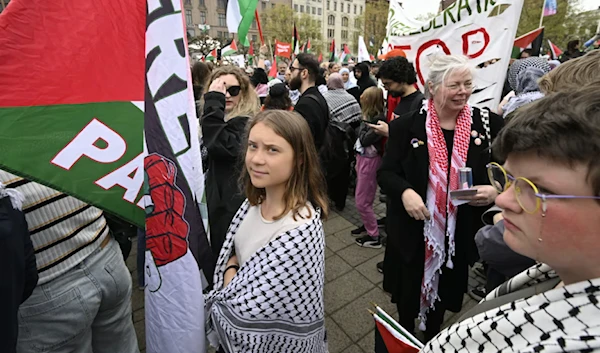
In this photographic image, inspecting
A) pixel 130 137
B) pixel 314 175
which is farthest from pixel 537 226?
pixel 130 137

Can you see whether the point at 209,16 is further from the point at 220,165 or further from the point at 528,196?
the point at 528,196

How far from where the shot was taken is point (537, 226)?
0.71 meters

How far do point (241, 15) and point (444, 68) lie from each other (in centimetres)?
297

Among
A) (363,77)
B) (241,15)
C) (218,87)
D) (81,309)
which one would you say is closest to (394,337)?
(81,309)

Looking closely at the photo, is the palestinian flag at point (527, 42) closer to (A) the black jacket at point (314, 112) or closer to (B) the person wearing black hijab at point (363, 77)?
(B) the person wearing black hijab at point (363, 77)

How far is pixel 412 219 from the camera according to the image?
2.17m

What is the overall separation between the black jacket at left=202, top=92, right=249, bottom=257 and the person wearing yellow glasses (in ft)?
5.53

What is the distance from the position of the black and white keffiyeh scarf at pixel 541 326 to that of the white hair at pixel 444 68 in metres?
1.54

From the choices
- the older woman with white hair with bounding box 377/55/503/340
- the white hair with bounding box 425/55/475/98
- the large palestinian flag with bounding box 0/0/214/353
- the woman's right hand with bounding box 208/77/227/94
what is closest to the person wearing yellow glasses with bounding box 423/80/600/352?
the large palestinian flag with bounding box 0/0/214/353

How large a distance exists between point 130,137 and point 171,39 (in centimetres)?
41

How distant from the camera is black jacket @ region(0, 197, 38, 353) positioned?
1031 millimetres

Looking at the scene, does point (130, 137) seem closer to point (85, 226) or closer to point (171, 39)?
point (171, 39)

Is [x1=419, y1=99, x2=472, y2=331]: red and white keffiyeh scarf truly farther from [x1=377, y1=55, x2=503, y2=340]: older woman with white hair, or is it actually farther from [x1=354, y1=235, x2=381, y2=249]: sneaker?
[x1=354, y1=235, x2=381, y2=249]: sneaker

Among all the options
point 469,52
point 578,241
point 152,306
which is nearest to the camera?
point 578,241
